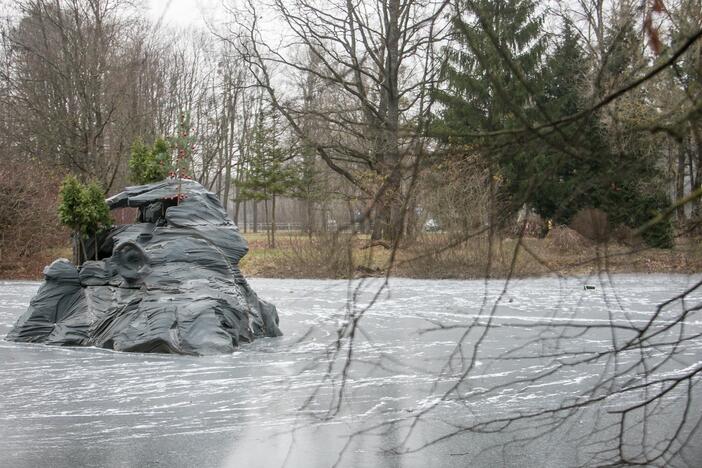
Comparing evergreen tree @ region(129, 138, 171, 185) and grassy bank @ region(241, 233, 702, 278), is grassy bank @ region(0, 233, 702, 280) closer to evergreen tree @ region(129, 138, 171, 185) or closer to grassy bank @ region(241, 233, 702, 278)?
grassy bank @ region(241, 233, 702, 278)

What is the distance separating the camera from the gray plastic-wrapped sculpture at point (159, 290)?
24.7ft

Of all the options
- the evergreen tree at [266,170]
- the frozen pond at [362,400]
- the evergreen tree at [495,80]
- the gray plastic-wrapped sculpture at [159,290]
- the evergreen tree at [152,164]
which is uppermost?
the evergreen tree at [266,170]

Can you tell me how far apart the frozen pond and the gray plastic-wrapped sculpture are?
1.10 feet

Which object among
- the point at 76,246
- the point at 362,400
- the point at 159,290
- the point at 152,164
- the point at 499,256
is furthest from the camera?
the point at 152,164

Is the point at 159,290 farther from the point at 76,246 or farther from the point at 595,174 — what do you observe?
the point at 595,174

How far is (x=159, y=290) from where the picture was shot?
8.02m

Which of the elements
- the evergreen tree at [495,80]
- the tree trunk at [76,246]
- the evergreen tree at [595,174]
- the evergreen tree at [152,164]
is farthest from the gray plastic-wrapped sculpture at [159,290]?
the evergreen tree at [595,174]

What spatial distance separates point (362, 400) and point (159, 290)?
3534 mm

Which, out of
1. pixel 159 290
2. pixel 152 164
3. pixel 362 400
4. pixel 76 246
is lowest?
pixel 362 400

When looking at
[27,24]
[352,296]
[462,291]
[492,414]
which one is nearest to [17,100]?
[27,24]

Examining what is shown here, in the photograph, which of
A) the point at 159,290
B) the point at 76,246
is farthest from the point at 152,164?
the point at 159,290

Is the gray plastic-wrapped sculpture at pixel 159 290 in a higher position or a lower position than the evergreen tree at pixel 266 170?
lower

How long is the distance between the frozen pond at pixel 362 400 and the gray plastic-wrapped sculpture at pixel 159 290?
335 mm

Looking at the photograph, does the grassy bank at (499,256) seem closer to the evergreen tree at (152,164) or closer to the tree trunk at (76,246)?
the tree trunk at (76,246)
